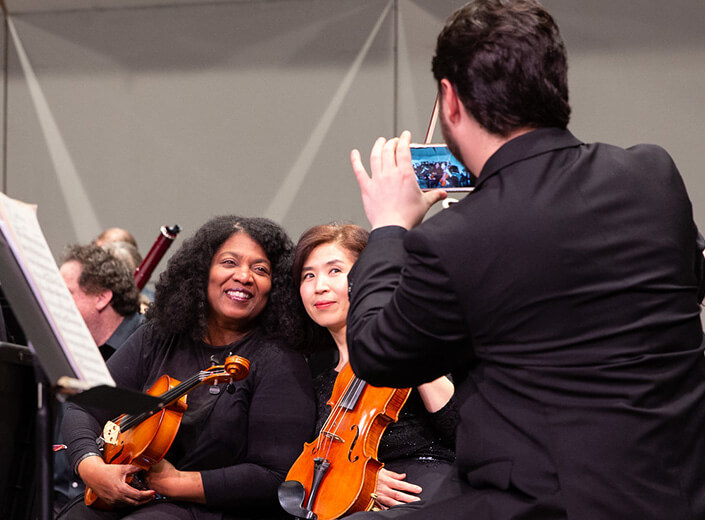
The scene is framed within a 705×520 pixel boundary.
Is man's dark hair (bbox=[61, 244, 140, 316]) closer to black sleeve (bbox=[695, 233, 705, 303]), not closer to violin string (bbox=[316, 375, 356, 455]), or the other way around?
violin string (bbox=[316, 375, 356, 455])

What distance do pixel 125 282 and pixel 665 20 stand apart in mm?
3763

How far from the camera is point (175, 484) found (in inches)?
88.1

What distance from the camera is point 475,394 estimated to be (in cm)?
117

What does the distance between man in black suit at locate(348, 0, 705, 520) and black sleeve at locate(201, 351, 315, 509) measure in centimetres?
118

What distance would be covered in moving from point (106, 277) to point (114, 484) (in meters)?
1.38

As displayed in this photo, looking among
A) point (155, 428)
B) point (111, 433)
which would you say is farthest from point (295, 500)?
point (111, 433)

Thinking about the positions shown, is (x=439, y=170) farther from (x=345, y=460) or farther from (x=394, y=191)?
(x=345, y=460)

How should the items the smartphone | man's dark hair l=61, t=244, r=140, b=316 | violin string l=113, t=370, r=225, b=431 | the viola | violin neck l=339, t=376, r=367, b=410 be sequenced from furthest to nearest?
1. the viola
2. man's dark hair l=61, t=244, r=140, b=316
3. violin string l=113, t=370, r=225, b=431
4. violin neck l=339, t=376, r=367, b=410
5. the smartphone

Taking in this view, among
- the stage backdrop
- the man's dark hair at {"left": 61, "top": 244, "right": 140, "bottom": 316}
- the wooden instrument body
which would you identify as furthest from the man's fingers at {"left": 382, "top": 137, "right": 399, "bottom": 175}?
the stage backdrop

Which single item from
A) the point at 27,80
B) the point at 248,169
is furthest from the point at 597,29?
the point at 27,80

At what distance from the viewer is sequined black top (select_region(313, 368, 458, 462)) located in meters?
2.15

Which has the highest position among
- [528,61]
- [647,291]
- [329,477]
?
[528,61]

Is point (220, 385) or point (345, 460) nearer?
point (345, 460)

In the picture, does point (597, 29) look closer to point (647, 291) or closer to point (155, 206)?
point (155, 206)
